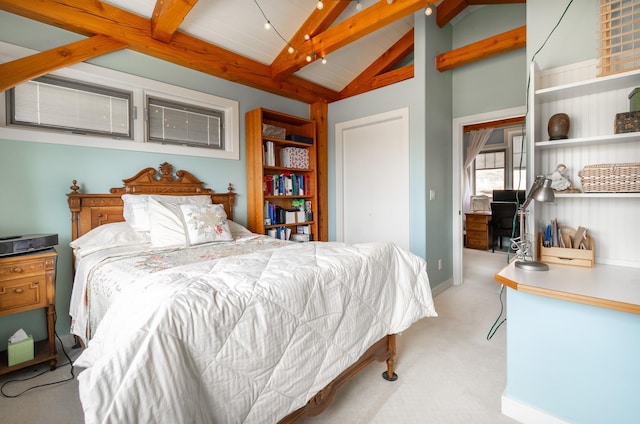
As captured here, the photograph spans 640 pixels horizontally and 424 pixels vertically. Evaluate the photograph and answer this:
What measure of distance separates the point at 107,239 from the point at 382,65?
3.76m

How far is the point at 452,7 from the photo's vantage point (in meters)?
3.30

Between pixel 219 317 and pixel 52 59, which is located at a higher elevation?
pixel 52 59

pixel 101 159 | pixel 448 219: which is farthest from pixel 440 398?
pixel 101 159

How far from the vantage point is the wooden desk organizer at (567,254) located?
1.63 metres

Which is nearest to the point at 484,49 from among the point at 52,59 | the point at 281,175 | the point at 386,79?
the point at 386,79

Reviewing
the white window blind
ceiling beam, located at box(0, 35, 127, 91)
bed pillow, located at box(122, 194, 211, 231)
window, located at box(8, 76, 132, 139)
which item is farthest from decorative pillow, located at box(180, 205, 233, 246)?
the white window blind

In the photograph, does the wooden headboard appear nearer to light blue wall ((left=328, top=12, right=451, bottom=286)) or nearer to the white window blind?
light blue wall ((left=328, top=12, right=451, bottom=286))

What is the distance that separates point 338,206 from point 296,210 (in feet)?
2.05

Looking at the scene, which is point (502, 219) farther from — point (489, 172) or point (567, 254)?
point (567, 254)

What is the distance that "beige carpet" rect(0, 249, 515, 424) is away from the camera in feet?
5.16

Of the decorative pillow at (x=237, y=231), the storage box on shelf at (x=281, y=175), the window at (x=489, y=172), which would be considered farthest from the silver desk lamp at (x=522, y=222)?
the window at (x=489, y=172)

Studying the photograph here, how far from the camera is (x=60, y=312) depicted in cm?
230

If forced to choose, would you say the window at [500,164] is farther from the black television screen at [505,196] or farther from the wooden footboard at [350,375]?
the wooden footboard at [350,375]

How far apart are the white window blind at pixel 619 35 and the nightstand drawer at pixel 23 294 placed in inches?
137
